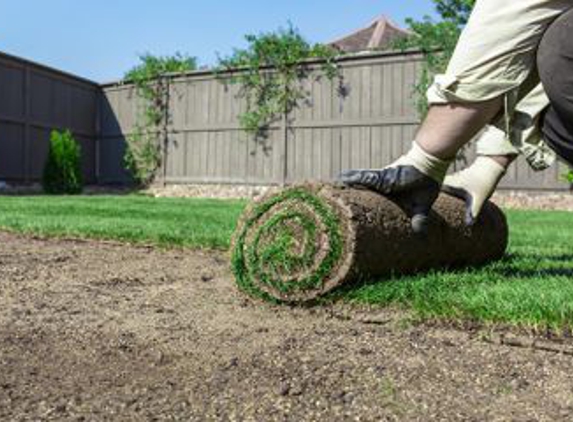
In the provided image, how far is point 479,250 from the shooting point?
9.50 feet

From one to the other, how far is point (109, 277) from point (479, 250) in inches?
61.6

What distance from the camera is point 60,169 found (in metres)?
12.5

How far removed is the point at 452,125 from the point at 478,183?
0.67 m

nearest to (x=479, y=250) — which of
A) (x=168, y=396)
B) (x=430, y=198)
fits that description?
(x=430, y=198)

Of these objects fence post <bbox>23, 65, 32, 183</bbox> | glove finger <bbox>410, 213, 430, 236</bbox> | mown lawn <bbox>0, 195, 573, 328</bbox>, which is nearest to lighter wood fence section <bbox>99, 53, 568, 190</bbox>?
fence post <bbox>23, 65, 32, 183</bbox>

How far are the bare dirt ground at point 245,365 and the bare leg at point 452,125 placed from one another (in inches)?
20.9

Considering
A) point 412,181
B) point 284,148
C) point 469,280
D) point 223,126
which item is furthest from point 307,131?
point 412,181

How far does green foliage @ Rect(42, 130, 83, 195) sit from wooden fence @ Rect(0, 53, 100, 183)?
754 millimetres

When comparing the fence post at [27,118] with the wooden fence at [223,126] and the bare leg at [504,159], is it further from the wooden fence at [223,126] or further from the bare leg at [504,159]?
the bare leg at [504,159]

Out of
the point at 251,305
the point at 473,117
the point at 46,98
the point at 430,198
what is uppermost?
the point at 46,98

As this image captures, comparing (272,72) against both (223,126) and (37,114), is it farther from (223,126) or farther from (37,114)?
(37,114)

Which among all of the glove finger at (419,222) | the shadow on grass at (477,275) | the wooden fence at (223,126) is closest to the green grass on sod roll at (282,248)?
the shadow on grass at (477,275)

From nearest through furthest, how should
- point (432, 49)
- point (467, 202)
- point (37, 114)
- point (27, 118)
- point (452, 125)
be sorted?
point (452, 125)
point (467, 202)
point (432, 49)
point (27, 118)
point (37, 114)

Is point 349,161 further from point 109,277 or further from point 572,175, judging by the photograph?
point 109,277
